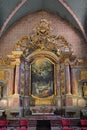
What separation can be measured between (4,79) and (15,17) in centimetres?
467

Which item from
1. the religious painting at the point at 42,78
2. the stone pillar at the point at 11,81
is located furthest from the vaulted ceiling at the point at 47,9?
the religious painting at the point at 42,78

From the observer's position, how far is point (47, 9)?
18.5 meters

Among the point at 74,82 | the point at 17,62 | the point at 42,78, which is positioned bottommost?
the point at 74,82

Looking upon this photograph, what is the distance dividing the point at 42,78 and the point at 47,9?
5.38 metres

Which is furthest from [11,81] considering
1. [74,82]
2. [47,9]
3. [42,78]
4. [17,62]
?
[47,9]

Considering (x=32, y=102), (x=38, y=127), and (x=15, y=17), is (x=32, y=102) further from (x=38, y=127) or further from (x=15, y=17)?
(x=15, y=17)

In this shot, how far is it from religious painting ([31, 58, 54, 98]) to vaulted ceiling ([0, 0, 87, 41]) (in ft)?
11.0

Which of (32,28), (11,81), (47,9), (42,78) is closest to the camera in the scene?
(11,81)

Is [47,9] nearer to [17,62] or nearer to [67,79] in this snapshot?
[17,62]

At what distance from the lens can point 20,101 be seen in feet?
52.5

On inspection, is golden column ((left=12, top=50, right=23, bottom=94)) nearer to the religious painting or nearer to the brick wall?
the religious painting

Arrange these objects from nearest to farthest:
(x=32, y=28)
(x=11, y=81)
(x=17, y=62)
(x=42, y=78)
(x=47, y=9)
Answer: (x=11, y=81)
(x=17, y=62)
(x=42, y=78)
(x=32, y=28)
(x=47, y=9)

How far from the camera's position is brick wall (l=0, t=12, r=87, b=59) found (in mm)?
17609

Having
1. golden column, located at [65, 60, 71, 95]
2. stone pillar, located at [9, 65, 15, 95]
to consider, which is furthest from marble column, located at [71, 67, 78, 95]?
stone pillar, located at [9, 65, 15, 95]
